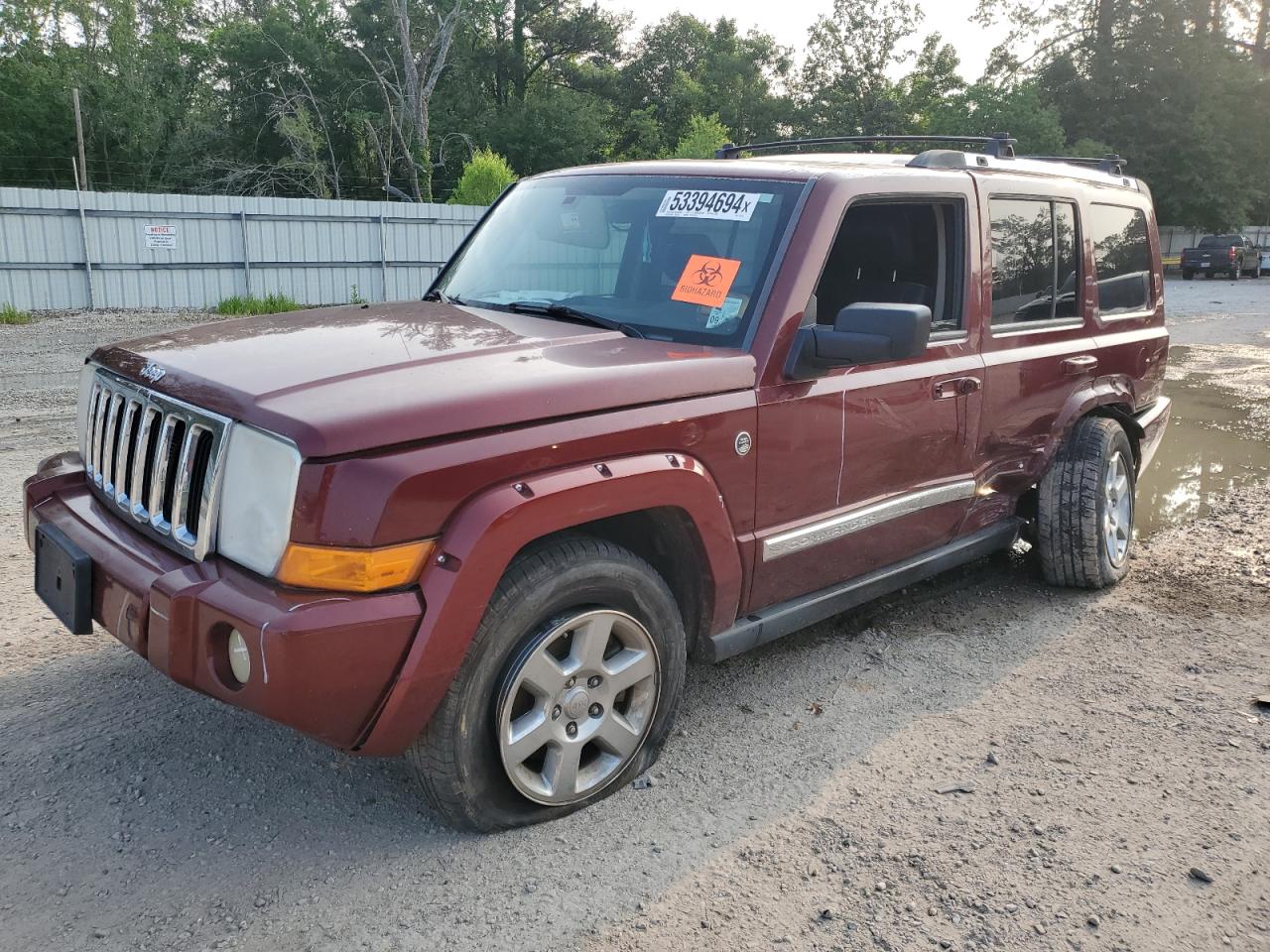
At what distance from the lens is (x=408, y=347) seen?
3.04 meters

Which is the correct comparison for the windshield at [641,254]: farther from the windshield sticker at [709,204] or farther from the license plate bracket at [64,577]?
the license plate bracket at [64,577]

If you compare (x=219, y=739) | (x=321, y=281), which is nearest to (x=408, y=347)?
(x=219, y=739)

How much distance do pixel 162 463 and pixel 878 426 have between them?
2.25 meters

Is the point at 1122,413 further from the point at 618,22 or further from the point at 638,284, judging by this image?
the point at 618,22

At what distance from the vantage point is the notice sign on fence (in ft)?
59.4

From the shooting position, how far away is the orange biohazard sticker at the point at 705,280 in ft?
11.0


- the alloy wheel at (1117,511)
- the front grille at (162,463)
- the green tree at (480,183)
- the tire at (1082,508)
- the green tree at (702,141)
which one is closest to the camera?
the front grille at (162,463)

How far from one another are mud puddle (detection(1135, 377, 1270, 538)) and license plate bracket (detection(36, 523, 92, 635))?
5405 millimetres

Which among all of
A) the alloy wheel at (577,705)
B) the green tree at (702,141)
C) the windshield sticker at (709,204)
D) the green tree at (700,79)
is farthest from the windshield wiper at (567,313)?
the green tree at (700,79)

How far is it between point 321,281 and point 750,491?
1883cm

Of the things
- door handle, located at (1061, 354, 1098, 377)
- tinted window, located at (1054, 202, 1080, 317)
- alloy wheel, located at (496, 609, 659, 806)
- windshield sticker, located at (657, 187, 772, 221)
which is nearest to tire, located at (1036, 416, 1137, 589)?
door handle, located at (1061, 354, 1098, 377)

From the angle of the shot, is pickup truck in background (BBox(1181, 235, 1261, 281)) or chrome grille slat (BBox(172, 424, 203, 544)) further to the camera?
pickup truck in background (BBox(1181, 235, 1261, 281))

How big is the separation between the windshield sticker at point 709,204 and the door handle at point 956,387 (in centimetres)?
96

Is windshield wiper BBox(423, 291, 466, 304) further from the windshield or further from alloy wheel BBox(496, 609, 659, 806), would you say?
alloy wheel BBox(496, 609, 659, 806)
